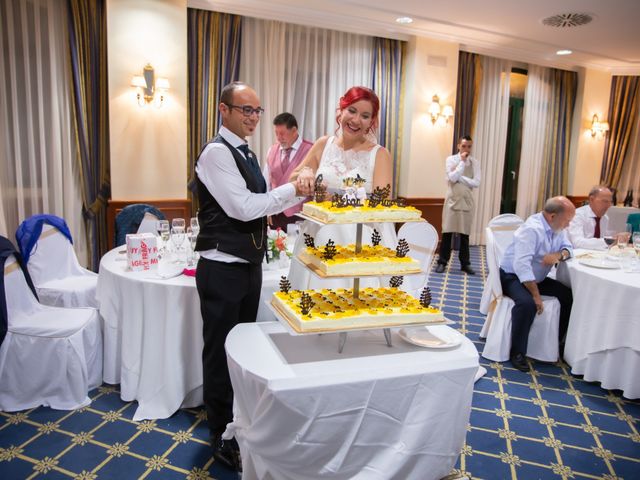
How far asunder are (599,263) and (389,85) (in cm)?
443

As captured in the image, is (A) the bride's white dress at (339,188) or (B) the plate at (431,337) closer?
(B) the plate at (431,337)

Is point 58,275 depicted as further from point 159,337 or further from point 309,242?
point 309,242

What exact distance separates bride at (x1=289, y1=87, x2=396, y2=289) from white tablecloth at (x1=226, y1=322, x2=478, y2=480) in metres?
0.60

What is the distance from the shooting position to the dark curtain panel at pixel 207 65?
5770mm

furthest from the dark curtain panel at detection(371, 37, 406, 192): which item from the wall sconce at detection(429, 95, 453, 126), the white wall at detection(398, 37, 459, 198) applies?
the wall sconce at detection(429, 95, 453, 126)

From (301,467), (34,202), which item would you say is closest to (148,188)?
(34,202)

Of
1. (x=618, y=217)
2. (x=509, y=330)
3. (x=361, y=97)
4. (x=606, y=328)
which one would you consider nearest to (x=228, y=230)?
(x=361, y=97)

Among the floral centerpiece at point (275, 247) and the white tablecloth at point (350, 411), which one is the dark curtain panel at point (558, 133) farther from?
the white tablecloth at point (350, 411)

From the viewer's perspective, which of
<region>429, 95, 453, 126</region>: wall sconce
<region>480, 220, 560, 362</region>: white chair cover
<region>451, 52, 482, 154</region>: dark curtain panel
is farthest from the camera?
<region>451, 52, 482, 154</region>: dark curtain panel

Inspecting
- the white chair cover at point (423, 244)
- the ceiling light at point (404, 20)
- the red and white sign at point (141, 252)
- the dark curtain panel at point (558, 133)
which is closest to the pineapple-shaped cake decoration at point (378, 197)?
the red and white sign at point (141, 252)

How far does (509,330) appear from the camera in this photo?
3.74 metres

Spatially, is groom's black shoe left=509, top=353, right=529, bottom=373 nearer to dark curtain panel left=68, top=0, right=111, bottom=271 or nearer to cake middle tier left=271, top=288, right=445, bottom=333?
cake middle tier left=271, top=288, right=445, bottom=333

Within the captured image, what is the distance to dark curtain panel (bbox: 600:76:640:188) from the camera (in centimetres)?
902

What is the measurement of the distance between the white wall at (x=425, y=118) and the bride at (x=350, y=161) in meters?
4.84
